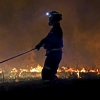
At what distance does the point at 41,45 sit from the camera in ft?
24.1

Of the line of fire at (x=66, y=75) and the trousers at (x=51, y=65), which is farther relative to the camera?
the line of fire at (x=66, y=75)

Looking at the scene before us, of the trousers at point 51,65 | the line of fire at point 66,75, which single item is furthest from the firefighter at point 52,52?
the line of fire at point 66,75

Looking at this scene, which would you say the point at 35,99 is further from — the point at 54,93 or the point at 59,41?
the point at 59,41

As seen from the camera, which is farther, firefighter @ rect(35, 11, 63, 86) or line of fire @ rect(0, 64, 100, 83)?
line of fire @ rect(0, 64, 100, 83)

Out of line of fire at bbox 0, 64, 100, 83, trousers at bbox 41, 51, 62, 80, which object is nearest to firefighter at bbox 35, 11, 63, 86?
trousers at bbox 41, 51, 62, 80

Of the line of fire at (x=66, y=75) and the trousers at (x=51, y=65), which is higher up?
the line of fire at (x=66, y=75)

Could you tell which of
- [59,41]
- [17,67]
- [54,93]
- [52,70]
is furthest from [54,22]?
[17,67]

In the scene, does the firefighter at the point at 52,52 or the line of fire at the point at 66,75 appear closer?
the firefighter at the point at 52,52

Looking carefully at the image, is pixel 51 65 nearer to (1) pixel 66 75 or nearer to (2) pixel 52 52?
(2) pixel 52 52

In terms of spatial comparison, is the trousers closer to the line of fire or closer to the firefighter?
the firefighter

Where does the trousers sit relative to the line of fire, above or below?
below

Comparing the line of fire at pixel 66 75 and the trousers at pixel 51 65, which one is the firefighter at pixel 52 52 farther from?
the line of fire at pixel 66 75

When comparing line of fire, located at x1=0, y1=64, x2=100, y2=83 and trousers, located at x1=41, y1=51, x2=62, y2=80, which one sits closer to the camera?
trousers, located at x1=41, y1=51, x2=62, y2=80

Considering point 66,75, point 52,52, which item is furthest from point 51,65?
point 66,75
